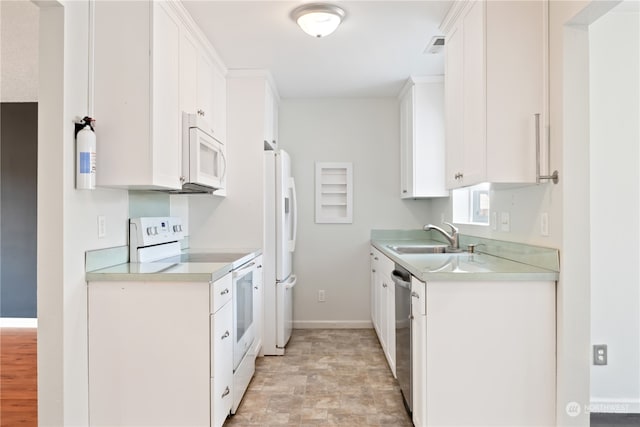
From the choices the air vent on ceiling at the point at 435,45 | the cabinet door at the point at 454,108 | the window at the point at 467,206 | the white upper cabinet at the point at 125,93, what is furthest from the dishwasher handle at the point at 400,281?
the air vent on ceiling at the point at 435,45

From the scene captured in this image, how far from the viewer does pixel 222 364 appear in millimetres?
2051

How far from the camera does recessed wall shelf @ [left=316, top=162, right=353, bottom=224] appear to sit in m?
4.30

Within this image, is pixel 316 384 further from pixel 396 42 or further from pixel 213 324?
pixel 396 42

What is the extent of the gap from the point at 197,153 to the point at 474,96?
5.33 ft

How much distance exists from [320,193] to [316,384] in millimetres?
2085

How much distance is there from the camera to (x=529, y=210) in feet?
6.92

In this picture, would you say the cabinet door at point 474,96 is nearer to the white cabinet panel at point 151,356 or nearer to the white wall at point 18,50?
the white cabinet panel at point 151,356

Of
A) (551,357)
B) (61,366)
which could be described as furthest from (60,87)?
(551,357)

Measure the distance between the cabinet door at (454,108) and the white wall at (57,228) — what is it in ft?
6.66

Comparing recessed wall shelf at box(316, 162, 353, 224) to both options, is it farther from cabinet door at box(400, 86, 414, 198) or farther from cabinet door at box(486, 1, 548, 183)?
cabinet door at box(486, 1, 548, 183)

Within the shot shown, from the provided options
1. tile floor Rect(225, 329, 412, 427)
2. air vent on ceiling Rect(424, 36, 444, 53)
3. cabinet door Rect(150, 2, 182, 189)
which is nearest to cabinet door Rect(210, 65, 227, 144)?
cabinet door Rect(150, 2, 182, 189)

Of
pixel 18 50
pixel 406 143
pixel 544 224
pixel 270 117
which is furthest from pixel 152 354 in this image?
pixel 406 143

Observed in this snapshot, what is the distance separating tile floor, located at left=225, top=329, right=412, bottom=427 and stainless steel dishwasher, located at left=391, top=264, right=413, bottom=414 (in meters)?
0.21

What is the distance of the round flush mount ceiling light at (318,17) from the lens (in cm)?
237
